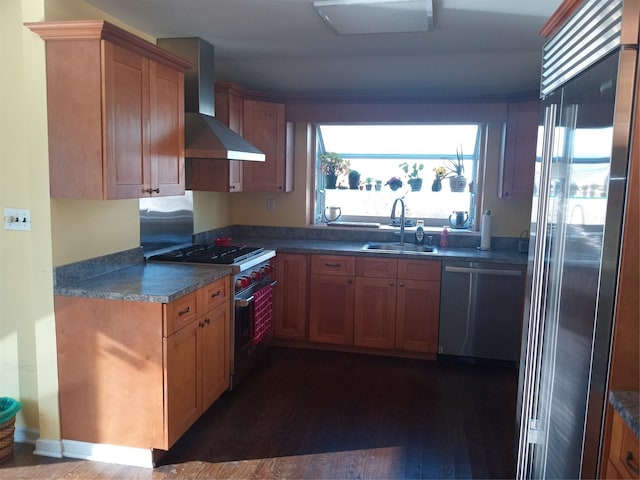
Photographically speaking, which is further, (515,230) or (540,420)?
(515,230)

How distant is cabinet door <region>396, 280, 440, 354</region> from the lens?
3.96 meters

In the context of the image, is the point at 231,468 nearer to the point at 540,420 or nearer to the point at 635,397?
the point at 540,420

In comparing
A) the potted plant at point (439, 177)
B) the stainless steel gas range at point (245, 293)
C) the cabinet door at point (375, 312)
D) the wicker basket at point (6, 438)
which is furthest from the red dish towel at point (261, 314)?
the potted plant at point (439, 177)

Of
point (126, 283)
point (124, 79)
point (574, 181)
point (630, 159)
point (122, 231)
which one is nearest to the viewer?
point (630, 159)

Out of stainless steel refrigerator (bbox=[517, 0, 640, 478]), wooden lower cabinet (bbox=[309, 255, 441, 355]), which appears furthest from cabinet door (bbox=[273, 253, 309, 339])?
stainless steel refrigerator (bbox=[517, 0, 640, 478])

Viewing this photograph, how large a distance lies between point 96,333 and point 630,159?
7.76 ft

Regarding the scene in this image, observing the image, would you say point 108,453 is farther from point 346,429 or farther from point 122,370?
point 346,429

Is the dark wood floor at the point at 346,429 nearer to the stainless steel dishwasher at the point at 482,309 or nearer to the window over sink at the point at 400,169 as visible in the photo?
the stainless steel dishwasher at the point at 482,309

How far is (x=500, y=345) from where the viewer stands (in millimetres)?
3881

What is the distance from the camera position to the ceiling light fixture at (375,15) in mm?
2492

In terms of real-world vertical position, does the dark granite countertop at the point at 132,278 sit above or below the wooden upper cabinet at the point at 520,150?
below

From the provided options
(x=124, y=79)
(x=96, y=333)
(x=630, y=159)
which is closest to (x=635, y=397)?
(x=630, y=159)

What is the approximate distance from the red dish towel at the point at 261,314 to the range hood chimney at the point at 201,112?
1.01m

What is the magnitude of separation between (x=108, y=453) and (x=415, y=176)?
337 centimetres
